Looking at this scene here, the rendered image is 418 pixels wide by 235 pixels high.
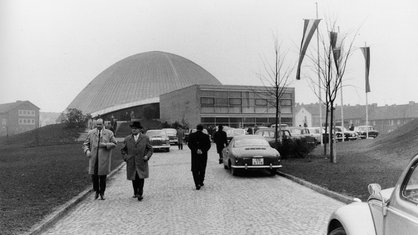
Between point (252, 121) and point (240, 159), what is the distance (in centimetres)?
A: 5448

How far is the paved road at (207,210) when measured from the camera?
730 centimetres

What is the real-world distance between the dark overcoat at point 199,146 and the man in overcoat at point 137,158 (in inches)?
74.3

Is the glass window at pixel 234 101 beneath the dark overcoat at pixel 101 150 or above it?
above

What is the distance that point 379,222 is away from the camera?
3764 mm

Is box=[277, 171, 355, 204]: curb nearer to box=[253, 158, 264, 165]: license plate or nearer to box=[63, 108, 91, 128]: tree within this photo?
box=[253, 158, 264, 165]: license plate

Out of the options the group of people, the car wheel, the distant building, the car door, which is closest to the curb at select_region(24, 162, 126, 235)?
the group of people

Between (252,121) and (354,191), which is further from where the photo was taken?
(252,121)

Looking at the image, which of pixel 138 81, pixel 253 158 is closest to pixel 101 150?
pixel 253 158

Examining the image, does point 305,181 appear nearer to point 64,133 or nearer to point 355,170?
point 355,170

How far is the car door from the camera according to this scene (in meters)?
3.21

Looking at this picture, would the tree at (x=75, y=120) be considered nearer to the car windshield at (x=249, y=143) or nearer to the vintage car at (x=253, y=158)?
the car windshield at (x=249, y=143)

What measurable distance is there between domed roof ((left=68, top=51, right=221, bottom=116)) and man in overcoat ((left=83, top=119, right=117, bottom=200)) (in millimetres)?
80078

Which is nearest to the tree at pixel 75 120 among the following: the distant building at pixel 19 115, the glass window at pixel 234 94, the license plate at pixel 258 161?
the glass window at pixel 234 94

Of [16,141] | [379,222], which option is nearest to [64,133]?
[16,141]
